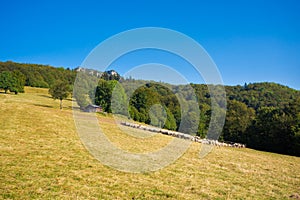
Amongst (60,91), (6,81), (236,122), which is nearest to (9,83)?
(6,81)

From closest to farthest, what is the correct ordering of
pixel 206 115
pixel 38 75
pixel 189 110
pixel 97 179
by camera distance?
pixel 97 179, pixel 189 110, pixel 206 115, pixel 38 75

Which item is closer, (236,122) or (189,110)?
(189,110)

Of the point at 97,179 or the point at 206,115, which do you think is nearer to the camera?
the point at 97,179

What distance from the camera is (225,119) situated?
64875 mm

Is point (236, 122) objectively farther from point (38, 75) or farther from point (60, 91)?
point (38, 75)

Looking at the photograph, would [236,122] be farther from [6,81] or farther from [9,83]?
[6,81]

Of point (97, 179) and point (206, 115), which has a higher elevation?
point (206, 115)

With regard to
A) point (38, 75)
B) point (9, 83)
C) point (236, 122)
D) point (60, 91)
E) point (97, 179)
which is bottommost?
point (97, 179)

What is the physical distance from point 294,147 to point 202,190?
41508 mm

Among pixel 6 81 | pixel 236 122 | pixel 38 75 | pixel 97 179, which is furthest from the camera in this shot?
pixel 38 75

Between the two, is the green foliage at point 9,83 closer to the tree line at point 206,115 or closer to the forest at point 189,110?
the forest at point 189,110

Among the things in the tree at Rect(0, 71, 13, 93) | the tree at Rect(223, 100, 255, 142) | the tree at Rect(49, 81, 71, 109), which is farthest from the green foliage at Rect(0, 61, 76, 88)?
the tree at Rect(223, 100, 255, 142)

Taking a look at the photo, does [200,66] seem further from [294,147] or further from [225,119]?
[225,119]

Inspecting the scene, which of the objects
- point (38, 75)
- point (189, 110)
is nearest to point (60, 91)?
point (189, 110)
